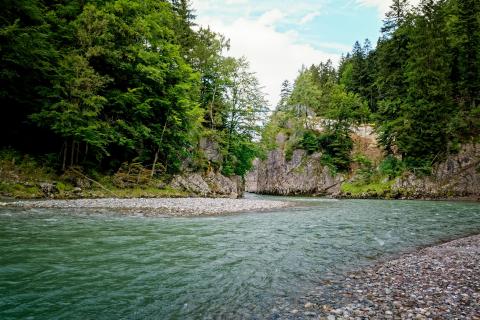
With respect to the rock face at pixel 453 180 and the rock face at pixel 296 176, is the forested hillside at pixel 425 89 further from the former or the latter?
the rock face at pixel 296 176

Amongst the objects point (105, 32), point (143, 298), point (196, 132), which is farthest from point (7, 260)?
point (196, 132)

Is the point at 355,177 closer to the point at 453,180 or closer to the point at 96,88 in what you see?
the point at 453,180

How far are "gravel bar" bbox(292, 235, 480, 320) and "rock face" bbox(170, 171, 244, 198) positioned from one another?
85.5 ft

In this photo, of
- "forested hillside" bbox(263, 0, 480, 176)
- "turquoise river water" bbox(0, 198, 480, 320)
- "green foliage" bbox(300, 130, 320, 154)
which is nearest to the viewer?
"turquoise river water" bbox(0, 198, 480, 320)

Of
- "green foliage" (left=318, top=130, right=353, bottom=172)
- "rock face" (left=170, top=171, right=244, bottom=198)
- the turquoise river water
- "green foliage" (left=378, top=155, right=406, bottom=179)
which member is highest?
"green foliage" (left=318, top=130, right=353, bottom=172)

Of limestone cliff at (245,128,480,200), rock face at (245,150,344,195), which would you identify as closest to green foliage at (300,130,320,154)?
rock face at (245,150,344,195)

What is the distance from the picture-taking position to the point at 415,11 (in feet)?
143

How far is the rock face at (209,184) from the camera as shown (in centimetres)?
3288

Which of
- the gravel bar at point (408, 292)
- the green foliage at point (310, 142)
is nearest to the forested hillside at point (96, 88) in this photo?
the gravel bar at point (408, 292)

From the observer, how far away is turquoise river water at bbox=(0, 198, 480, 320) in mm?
5340

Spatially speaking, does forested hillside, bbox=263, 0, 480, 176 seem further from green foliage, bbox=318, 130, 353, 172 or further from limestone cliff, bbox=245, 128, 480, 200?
limestone cliff, bbox=245, 128, 480, 200

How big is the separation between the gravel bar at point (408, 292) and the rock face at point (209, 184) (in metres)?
26.1

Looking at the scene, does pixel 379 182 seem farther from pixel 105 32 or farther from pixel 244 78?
pixel 105 32

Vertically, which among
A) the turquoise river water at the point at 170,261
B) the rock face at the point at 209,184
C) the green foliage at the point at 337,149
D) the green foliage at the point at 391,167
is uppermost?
the green foliage at the point at 337,149
